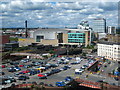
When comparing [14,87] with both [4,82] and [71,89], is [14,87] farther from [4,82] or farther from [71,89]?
[71,89]

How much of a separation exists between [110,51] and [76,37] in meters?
4.18

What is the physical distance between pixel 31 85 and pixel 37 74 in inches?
60.5

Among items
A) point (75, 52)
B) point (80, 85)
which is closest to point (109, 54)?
point (75, 52)

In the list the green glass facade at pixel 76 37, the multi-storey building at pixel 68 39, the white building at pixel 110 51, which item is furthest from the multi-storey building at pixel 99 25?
the white building at pixel 110 51

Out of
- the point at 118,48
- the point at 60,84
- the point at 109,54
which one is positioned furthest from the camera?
the point at 109,54

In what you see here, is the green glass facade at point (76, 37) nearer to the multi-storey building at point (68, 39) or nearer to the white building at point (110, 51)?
the multi-storey building at point (68, 39)

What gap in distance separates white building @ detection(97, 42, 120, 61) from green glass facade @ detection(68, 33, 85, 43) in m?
3.05

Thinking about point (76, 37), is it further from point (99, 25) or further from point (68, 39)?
point (99, 25)

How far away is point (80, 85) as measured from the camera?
4.24 m

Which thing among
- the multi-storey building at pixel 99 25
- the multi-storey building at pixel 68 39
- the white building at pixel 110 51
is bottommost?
the white building at pixel 110 51

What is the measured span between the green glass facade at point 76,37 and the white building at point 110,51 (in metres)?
3.05

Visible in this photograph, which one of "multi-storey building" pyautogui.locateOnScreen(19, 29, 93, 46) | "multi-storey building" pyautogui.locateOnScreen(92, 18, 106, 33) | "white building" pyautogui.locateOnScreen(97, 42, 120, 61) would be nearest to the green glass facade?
"multi-storey building" pyautogui.locateOnScreen(19, 29, 93, 46)

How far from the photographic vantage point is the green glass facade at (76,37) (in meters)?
12.6

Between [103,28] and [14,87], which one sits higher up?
[103,28]
